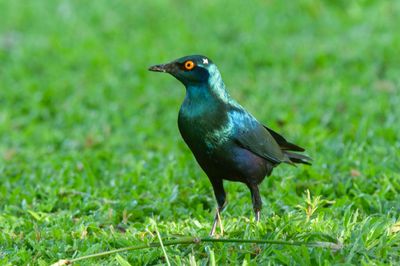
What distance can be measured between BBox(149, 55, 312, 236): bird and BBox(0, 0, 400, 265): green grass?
29 cm

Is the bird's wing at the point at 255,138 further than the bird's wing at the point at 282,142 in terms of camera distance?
No

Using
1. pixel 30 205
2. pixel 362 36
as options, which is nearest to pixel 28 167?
pixel 30 205

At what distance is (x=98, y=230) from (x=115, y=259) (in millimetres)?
771

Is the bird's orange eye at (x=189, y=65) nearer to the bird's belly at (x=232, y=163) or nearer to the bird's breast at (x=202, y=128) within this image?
the bird's breast at (x=202, y=128)

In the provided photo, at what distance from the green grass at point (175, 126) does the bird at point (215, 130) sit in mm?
290

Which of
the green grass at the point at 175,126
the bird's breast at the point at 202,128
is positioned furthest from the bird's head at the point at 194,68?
the green grass at the point at 175,126

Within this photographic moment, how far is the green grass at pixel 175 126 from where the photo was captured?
182 inches

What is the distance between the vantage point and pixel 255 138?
4.86 meters

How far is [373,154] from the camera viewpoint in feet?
21.6

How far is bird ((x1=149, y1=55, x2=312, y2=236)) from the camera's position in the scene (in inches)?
180

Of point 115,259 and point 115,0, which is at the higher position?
point 115,0

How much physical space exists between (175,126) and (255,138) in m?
3.31

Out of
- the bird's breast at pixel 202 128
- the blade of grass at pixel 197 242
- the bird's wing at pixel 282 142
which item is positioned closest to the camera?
the blade of grass at pixel 197 242

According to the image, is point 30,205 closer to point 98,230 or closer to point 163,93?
point 98,230
